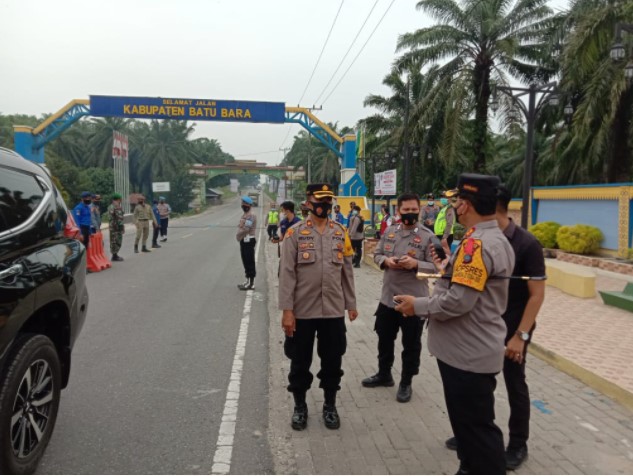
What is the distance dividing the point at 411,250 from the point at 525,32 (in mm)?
15967

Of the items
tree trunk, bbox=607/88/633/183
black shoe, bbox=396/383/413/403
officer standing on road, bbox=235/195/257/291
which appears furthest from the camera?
tree trunk, bbox=607/88/633/183

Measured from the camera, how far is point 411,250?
453cm

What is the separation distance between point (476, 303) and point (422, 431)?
1642mm

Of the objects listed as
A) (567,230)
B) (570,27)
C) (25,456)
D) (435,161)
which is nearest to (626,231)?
(567,230)

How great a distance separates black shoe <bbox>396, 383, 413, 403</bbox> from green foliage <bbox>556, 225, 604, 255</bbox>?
10.2m

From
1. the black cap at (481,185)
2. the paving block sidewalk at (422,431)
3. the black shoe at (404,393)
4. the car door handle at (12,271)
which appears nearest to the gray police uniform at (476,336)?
the black cap at (481,185)

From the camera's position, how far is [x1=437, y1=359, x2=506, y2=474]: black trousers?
2.61 meters

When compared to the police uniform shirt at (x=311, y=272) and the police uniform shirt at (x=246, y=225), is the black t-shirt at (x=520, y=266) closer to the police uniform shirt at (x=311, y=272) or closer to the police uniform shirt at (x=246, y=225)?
the police uniform shirt at (x=311, y=272)

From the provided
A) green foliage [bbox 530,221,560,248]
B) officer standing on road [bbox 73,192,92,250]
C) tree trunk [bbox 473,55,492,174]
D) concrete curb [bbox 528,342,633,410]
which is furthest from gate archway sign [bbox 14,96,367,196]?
concrete curb [bbox 528,342,633,410]

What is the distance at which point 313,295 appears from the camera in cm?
390

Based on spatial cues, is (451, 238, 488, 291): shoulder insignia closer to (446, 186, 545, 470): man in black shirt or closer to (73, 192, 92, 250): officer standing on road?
(446, 186, 545, 470): man in black shirt

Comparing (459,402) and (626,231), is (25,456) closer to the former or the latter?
(459,402)

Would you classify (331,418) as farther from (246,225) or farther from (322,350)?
(246,225)

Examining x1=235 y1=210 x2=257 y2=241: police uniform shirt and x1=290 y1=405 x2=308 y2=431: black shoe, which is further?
x1=235 y1=210 x2=257 y2=241: police uniform shirt
